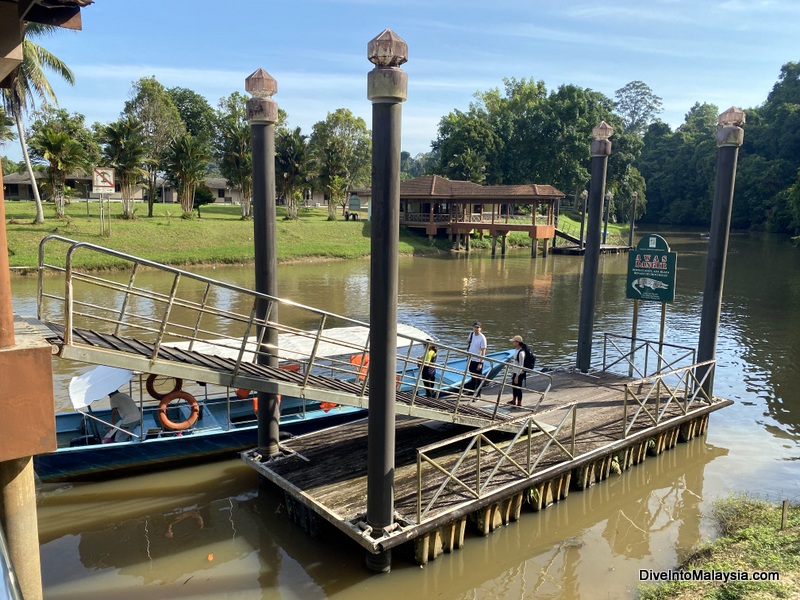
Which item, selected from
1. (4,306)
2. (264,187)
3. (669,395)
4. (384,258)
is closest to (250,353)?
(264,187)

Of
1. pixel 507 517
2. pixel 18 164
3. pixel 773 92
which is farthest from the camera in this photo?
pixel 773 92

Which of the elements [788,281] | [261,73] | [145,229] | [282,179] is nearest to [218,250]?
[145,229]

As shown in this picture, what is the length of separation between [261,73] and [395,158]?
316 centimetres

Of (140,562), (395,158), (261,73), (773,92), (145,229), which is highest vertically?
(773,92)

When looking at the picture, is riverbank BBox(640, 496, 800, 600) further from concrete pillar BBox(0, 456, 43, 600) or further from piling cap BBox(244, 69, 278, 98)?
piling cap BBox(244, 69, 278, 98)

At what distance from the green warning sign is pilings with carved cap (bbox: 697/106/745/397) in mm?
823

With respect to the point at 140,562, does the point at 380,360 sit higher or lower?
higher

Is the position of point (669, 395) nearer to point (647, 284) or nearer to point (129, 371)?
point (647, 284)

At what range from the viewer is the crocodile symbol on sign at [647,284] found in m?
14.3

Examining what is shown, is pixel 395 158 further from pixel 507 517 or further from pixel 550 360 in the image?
pixel 550 360

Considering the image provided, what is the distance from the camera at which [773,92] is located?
323ft

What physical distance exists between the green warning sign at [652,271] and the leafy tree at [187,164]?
133ft

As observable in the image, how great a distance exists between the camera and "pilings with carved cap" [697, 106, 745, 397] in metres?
13.0

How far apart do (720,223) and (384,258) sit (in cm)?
923
